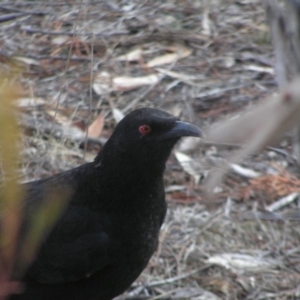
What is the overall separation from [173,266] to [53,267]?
1465 millimetres

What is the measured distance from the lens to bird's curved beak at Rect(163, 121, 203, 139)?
402 centimetres

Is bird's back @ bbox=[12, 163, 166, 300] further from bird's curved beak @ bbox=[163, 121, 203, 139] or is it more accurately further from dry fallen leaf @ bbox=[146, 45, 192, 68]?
dry fallen leaf @ bbox=[146, 45, 192, 68]

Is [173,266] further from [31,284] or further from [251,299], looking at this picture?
[31,284]

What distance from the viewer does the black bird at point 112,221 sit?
13.4 ft

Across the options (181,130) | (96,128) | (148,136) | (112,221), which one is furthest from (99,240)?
(96,128)

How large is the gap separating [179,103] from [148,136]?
8.49 feet

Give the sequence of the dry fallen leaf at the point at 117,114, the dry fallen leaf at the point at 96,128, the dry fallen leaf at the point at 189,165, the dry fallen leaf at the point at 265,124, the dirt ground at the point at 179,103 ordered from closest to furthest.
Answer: the dry fallen leaf at the point at 265,124, the dirt ground at the point at 179,103, the dry fallen leaf at the point at 189,165, the dry fallen leaf at the point at 96,128, the dry fallen leaf at the point at 117,114

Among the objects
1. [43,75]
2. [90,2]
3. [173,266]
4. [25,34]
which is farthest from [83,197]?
[90,2]

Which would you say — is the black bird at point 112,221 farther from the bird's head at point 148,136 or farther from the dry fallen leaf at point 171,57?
the dry fallen leaf at point 171,57

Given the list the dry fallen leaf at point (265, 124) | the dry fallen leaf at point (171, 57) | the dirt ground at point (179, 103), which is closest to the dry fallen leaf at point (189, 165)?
the dirt ground at point (179, 103)

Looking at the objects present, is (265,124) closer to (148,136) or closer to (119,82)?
(148,136)

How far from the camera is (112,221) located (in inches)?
164

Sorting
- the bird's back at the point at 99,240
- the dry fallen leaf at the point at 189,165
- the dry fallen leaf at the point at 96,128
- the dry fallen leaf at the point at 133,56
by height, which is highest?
the bird's back at the point at 99,240

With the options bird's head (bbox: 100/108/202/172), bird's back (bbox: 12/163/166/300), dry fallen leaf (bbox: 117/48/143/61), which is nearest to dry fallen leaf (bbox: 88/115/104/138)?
dry fallen leaf (bbox: 117/48/143/61)
